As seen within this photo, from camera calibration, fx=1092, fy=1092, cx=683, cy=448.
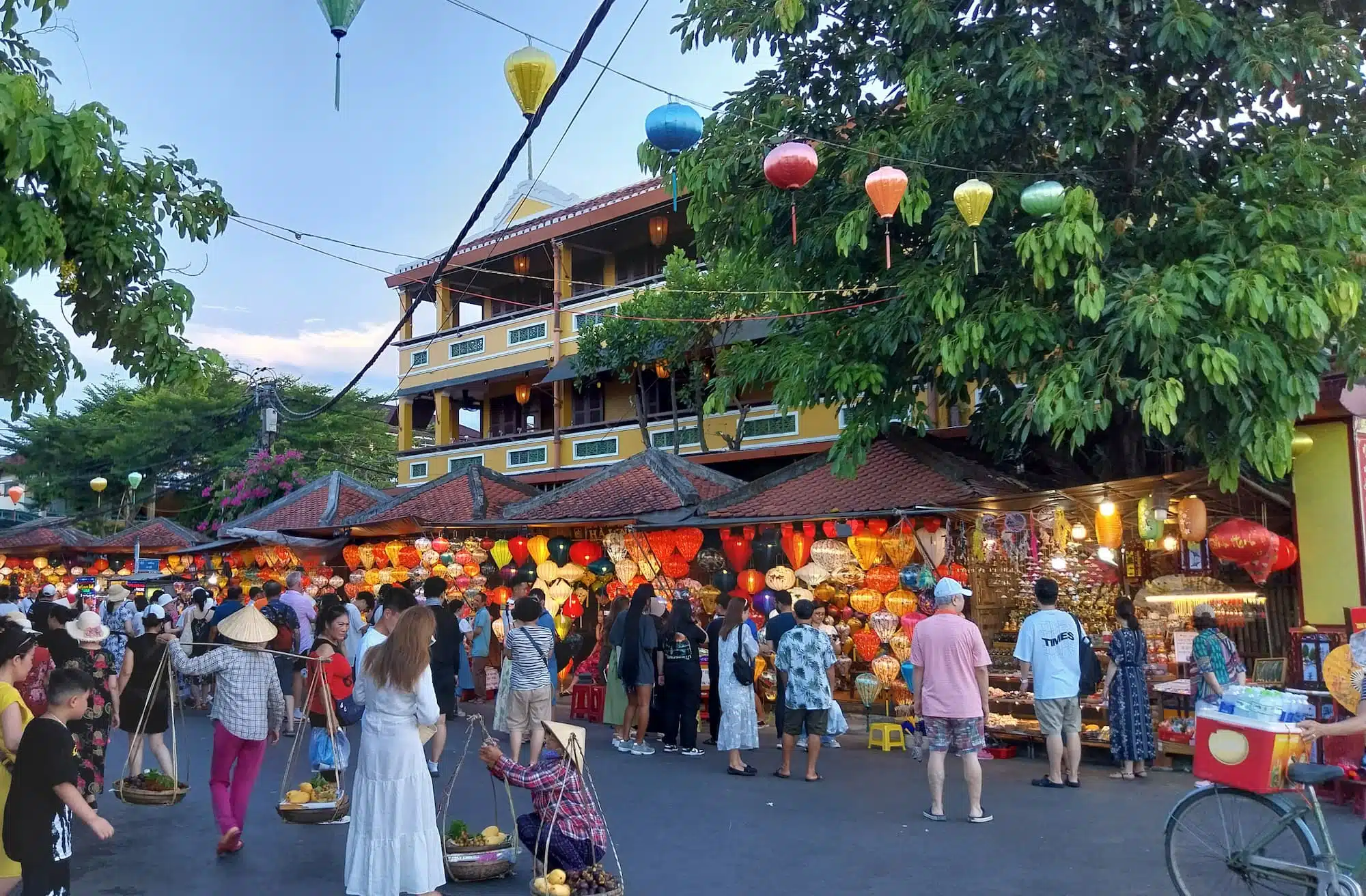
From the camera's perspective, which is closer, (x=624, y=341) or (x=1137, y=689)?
(x=1137, y=689)

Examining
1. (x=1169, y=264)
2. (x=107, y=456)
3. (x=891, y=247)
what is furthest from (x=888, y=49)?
(x=107, y=456)

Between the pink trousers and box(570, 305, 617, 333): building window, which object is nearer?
the pink trousers

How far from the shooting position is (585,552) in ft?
48.2

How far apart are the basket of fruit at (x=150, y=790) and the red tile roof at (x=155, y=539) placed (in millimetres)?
15283

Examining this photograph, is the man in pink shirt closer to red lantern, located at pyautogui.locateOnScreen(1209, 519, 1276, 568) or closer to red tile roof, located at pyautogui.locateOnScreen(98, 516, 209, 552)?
red lantern, located at pyautogui.locateOnScreen(1209, 519, 1276, 568)

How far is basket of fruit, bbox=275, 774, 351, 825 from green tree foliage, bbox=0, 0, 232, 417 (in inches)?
116

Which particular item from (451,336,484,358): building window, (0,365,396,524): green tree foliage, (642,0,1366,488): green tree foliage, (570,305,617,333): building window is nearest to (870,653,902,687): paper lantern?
(642,0,1366,488): green tree foliage

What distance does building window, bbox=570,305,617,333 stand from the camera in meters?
19.0

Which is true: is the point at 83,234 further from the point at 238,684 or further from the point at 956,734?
the point at 956,734

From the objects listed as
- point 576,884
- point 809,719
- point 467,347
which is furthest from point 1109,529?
point 467,347

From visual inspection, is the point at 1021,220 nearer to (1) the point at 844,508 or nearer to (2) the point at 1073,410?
(2) the point at 1073,410

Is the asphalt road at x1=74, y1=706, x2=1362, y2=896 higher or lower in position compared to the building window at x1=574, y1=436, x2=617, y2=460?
lower

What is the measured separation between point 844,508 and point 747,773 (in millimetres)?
3183

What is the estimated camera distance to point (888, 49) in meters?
11.0
